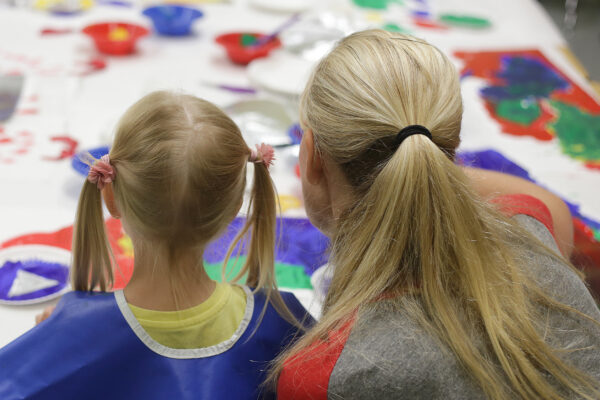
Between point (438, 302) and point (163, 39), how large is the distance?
5.23 ft

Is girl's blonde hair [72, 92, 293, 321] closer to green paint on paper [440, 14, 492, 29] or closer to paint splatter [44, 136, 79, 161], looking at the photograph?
paint splatter [44, 136, 79, 161]

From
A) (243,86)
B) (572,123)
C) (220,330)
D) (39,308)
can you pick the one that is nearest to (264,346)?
(220,330)

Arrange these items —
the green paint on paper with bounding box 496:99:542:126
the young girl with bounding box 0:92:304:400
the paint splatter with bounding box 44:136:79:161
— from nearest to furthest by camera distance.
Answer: the young girl with bounding box 0:92:304:400 < the paint splatter with bounding box 44:136:79:161 < the green paint on paper with bounding box 496:99:542:126

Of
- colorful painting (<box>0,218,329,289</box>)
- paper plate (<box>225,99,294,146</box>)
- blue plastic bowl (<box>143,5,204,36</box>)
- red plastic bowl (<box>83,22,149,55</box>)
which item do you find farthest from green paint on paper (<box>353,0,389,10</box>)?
colorful painting (<box>0,218,329,289</box>)

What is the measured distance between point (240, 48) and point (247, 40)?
11cm

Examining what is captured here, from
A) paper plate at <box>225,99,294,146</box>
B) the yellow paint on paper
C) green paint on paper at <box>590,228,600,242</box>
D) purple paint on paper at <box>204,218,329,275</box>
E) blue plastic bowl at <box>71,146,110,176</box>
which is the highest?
paper plate at <box>225,99,294,146</box>

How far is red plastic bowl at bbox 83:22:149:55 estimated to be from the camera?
6.15 feet

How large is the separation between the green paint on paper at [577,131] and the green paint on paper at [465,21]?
1.89 feet

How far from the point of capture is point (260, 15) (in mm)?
2236

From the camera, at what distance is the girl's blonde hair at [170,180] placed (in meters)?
0.80

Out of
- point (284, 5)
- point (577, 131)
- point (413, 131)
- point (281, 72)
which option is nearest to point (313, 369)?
point (413, 131)

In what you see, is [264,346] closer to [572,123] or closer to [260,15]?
[572,123]

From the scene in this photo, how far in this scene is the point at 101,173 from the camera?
2.69 feet

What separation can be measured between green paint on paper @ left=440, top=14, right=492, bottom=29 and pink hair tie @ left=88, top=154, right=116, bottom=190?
70.0 inches
